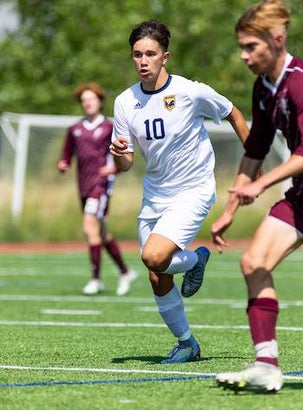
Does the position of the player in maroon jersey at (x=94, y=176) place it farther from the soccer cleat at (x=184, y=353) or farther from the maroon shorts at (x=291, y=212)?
the maroon shorts at (x=291, y=212)

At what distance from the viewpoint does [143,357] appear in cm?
905

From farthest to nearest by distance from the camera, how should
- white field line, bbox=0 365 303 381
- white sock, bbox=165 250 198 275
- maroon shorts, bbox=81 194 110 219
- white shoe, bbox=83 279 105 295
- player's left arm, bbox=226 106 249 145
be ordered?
maroon shorts, bbox=81 194 110 219
white shoe, bbox=83 279 105 295
player's left arm, bbox=226 106 249 145
white sock, bbox=165 250 198 275
white field line, bbox=0 365 303 381

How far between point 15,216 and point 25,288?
11647mm

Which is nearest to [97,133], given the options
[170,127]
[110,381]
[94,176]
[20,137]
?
[94,176]

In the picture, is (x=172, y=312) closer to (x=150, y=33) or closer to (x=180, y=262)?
(x=180, y=262)

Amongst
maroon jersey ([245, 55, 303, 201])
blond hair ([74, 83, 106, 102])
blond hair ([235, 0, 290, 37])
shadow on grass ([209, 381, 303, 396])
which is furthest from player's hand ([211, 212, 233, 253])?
blond hair ([74, 83, 106, 102])

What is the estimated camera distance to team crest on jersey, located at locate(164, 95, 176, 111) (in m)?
8.87

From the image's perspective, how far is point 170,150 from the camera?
29.2ft

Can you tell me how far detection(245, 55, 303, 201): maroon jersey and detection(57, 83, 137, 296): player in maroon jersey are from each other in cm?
816

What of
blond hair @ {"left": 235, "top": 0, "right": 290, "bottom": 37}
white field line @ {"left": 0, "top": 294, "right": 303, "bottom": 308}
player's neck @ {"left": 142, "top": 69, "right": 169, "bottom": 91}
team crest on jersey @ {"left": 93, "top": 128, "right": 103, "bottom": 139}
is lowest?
white field line @ {"left": 0, "top": 294, "right": 303, "bottom": 308}

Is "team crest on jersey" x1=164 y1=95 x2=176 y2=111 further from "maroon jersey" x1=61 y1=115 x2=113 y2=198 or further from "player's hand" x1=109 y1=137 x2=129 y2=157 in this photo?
"maroon jersey" x1=61 y1=115 x2=113 y2=198

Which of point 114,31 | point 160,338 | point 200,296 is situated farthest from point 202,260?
point 114,31

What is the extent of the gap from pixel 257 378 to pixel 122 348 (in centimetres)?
278

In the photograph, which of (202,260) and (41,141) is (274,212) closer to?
(202,260)
